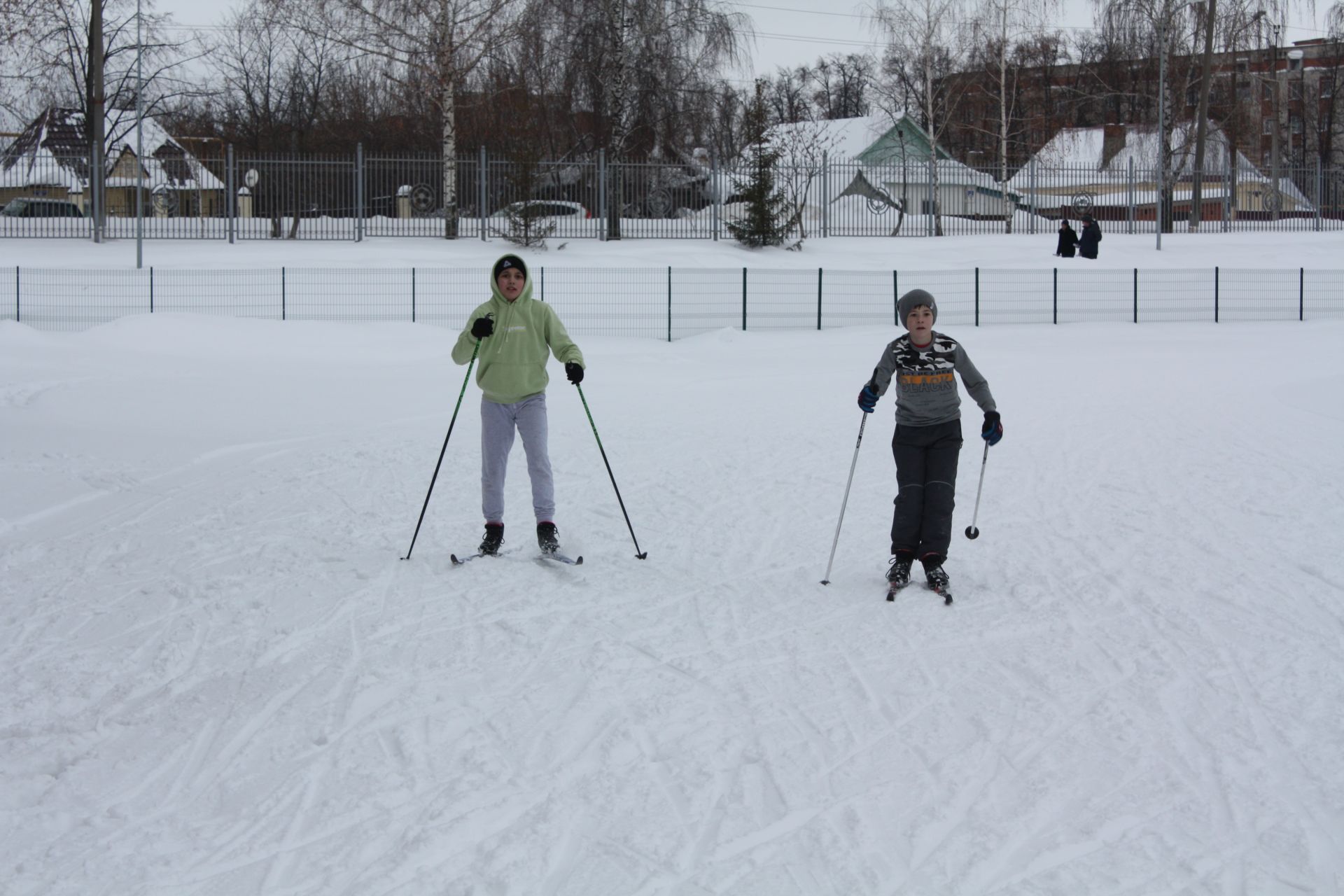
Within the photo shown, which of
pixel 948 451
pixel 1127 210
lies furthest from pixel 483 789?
pixel 1127 210

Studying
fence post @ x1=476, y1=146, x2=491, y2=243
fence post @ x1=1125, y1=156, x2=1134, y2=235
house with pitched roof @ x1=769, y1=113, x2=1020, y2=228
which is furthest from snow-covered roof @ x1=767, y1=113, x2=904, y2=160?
fence post @ x1=476, y1=146, x2=491, y2=243

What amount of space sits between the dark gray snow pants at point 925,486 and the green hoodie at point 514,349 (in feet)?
5.87

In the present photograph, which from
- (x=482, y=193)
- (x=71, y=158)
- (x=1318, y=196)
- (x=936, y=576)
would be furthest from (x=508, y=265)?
(x=1318, y=196)

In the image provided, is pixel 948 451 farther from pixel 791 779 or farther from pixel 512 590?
pixel 791 779

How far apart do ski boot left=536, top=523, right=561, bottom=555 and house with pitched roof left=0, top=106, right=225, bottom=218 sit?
79.4ft

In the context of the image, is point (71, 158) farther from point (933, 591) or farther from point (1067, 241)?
point (933, 591)

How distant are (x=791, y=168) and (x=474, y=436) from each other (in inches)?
847

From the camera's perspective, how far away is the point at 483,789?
4.29 metres

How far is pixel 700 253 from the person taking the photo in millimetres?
29859

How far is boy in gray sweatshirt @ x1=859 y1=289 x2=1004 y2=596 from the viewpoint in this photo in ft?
22.2

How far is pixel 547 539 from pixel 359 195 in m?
24.0

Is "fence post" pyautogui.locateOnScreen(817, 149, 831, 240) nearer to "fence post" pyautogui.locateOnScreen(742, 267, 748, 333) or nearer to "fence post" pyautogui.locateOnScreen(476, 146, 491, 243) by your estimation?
"fence post" pyautogui.locateOnScreen(476, 146, 491, 243)

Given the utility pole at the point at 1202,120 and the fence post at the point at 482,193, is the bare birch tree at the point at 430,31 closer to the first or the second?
the fence post at the point at 482,193

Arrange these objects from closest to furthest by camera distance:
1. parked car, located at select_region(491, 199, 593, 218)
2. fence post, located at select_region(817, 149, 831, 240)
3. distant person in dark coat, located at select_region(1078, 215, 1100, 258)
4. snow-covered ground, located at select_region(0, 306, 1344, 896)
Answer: snow-covered ground, located at select_region(0, 306, 1344, 896) < parked car, located at select_region(491, 199, 593, 218) < distant person in dark coat, located at select_region(1078, 215, 1100, 258) < fence post, located at select_region(817, 149, 831, 240)
